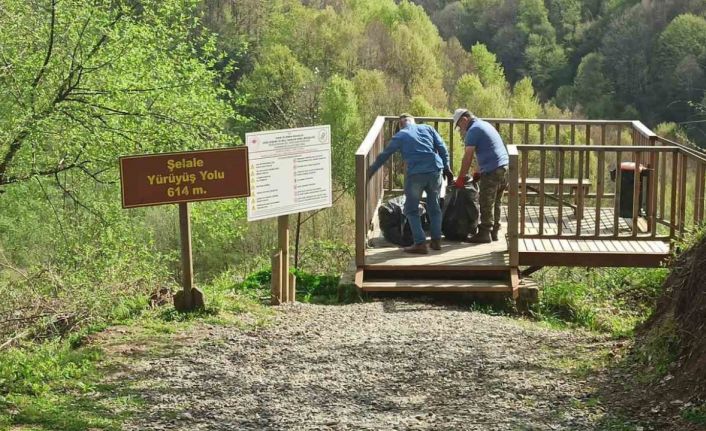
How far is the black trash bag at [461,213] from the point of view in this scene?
11.7 meters

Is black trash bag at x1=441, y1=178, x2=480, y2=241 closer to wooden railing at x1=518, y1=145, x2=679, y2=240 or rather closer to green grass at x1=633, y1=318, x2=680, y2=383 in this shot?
wooden railing at x1=518, y1=145, x2=679, y2=240

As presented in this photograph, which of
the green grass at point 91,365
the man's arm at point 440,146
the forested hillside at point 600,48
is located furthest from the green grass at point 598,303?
the forested hillside at point 600,48

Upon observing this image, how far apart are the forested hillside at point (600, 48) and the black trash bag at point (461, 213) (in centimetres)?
5073

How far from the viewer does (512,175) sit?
33.0 feet

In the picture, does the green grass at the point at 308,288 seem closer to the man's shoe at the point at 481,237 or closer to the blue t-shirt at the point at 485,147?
the man's shoe at the point at 481,237

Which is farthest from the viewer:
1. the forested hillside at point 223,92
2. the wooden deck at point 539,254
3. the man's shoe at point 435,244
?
the forested hillside at point 223,92

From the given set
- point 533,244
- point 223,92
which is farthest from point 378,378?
point 223,92

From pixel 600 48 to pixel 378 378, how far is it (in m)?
77.6

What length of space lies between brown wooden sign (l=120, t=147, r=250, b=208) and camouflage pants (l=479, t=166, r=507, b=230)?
3.26 m

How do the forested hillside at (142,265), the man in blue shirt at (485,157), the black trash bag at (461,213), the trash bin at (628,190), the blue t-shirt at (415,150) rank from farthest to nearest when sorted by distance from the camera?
1. the trash bin at (628,190)
2. the black trash bag at (461,213)
3. the man in blue shirt at (485,157)
4. the blue t-shirt at (415,150)
5. the forested hillside at (142,265)

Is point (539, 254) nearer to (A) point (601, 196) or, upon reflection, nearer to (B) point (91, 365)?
(A) point (601, 196)

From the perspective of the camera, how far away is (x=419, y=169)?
10.9 m

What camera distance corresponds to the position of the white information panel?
9.81 m

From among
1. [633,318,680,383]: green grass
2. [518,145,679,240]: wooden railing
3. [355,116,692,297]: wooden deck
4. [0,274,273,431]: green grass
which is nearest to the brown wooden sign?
[0,274,273,431]: green grass
